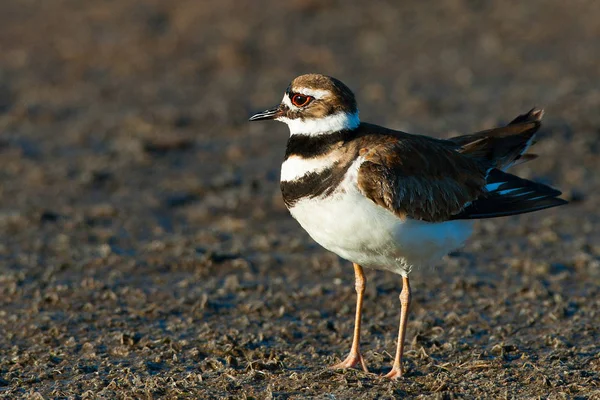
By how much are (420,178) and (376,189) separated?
512mm

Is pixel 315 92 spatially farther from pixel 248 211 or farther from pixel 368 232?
pixel 248 211

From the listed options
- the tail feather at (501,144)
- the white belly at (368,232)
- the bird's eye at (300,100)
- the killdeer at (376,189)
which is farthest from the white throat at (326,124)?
the tail feather at (501,144)

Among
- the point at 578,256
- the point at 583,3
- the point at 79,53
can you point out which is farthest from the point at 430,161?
the point at 583,3

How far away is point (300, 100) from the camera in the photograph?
650 centimetres

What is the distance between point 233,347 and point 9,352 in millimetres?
1567

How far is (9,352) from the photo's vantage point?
695 cm

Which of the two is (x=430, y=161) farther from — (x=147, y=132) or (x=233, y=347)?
(x=147, y=132)

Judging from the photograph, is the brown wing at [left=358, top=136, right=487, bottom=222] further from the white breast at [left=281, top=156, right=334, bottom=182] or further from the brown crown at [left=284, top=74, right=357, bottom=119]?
the brown crown at [left=284, top=74, right=357, bottom=119]

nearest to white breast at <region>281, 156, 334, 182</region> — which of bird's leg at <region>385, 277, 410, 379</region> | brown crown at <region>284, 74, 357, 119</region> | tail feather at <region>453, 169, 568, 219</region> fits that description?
brown crown at <region>284, 74, 357, 119</region>

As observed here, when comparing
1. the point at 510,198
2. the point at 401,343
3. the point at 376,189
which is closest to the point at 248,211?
the point at 510,198

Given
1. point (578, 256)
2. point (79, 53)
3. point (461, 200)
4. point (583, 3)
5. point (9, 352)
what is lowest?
point (9, 352)

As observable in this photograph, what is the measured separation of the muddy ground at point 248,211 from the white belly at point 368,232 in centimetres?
77

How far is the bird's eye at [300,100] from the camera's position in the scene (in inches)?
255

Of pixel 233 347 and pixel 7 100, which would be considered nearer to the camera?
pixel 233 347
